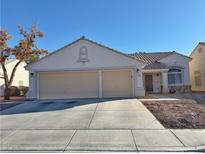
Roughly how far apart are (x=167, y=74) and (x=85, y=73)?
9.77m

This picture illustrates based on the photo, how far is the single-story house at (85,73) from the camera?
1519 cm

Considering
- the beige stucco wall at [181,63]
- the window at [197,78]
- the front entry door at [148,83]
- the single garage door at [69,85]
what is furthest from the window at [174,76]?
the single garage door at [69,85]

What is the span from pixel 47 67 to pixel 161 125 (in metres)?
11.6

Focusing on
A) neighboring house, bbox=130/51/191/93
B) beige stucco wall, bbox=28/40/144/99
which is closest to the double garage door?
beige stucco wall, bbox=28/40/144/99

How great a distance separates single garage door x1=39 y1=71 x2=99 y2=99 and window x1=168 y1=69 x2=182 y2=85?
377 inches

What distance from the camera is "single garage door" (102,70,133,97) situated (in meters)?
15.2

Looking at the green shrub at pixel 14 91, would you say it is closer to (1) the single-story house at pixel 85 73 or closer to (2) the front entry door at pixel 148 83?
(1) the single-story house at pixel 85 73

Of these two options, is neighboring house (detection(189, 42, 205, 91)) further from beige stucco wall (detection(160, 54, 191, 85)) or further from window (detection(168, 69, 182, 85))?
window (detection(168, 69, 182, 85))

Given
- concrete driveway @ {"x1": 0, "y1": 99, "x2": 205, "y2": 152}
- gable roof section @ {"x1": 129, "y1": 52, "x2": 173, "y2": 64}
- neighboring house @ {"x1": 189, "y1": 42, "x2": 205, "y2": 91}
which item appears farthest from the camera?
neighboring house @ {"x1": 189, "y1": 42, "x2": 205, "y2": 91}

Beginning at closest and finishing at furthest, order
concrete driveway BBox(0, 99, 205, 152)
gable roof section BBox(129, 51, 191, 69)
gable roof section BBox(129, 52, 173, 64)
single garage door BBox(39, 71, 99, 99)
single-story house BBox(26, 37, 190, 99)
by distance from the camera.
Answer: concrete driveway BBox(0, 99, 205, 152)
single-story house BBox(26, 37, 190, 99)
single garage door BBox(39, 71, 99, 99)
gable roof section BBox(129, 51, 191, 69)
gable roof section BBox(129, 52, 173, 64)

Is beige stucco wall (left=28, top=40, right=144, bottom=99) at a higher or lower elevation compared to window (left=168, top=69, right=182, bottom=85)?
higher

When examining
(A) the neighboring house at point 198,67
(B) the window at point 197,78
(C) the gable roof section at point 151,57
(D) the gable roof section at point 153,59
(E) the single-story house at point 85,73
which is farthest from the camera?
(B) the window at point 197,78

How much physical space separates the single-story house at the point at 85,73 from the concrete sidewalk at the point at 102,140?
9.20m

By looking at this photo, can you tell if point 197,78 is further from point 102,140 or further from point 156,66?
point 102,140
